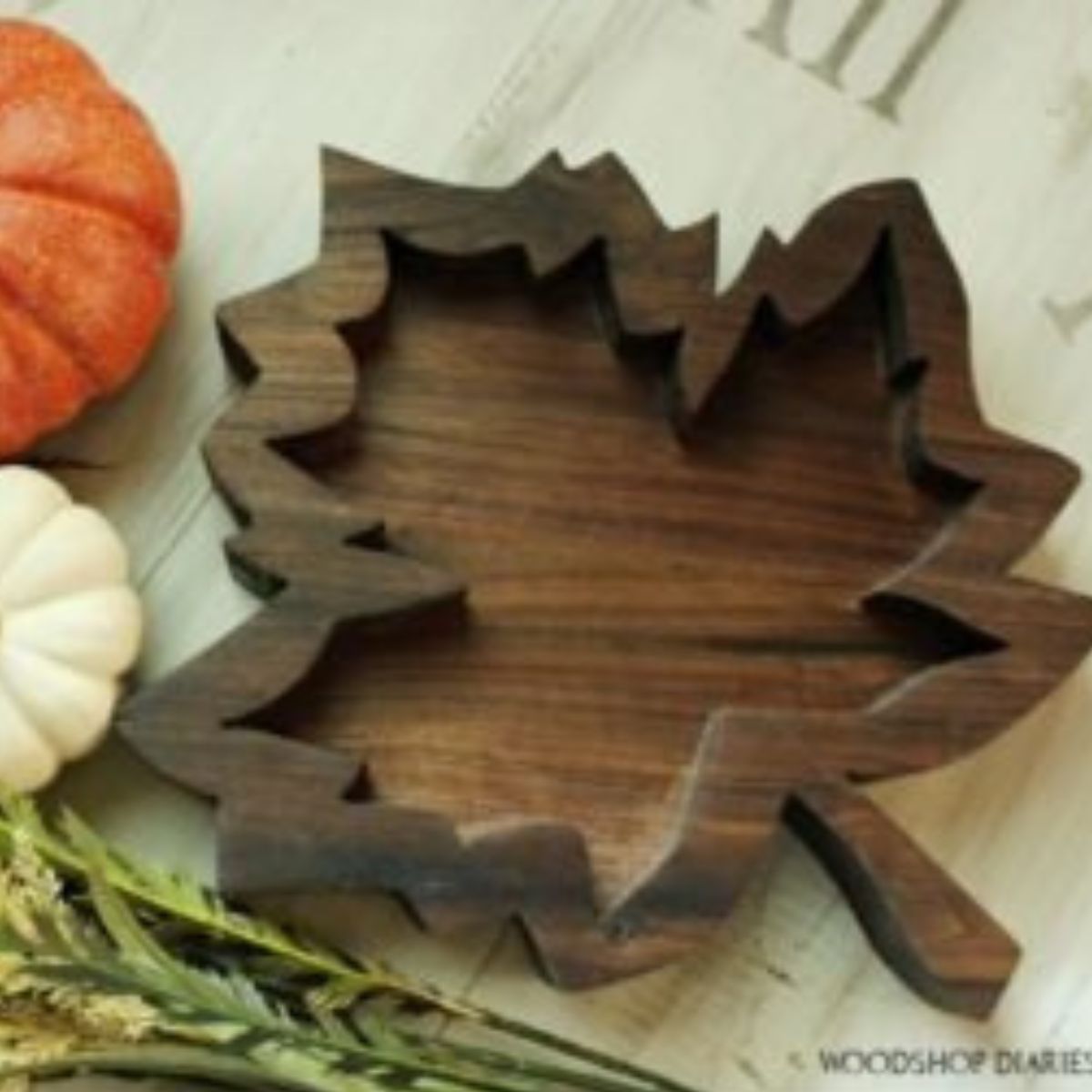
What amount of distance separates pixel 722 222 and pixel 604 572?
0.21m

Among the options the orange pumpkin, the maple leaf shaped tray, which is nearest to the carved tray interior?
the maple leaf shaped tray

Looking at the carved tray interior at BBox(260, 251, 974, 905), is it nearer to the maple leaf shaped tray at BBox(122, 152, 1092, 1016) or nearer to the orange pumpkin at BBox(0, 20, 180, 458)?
the maple leaf shaped tray at BBox(122, 152, 1092, 1016)

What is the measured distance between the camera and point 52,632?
2.91 feet

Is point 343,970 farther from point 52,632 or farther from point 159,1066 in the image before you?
point 52,632

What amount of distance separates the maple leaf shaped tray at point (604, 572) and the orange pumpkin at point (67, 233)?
53 millimetres

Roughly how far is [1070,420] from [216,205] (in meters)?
0.45

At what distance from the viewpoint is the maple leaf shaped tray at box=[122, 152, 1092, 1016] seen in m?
0.89

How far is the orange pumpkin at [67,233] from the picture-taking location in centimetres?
91

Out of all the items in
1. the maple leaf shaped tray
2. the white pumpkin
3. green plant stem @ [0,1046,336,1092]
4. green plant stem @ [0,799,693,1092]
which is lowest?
green plant stem @ [0,1046,336,1092]

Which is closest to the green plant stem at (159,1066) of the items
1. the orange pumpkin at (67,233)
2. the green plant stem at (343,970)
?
the green plant stem at (343,970)

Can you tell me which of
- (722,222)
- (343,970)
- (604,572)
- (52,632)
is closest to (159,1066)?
(343,970)

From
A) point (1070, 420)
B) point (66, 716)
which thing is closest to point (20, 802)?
point (66, 716)

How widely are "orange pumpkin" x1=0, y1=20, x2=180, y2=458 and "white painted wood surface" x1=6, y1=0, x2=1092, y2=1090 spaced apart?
0.07m

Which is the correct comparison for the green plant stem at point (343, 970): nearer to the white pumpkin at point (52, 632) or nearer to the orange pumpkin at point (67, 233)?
the white pumpkin at point (52, 632)
